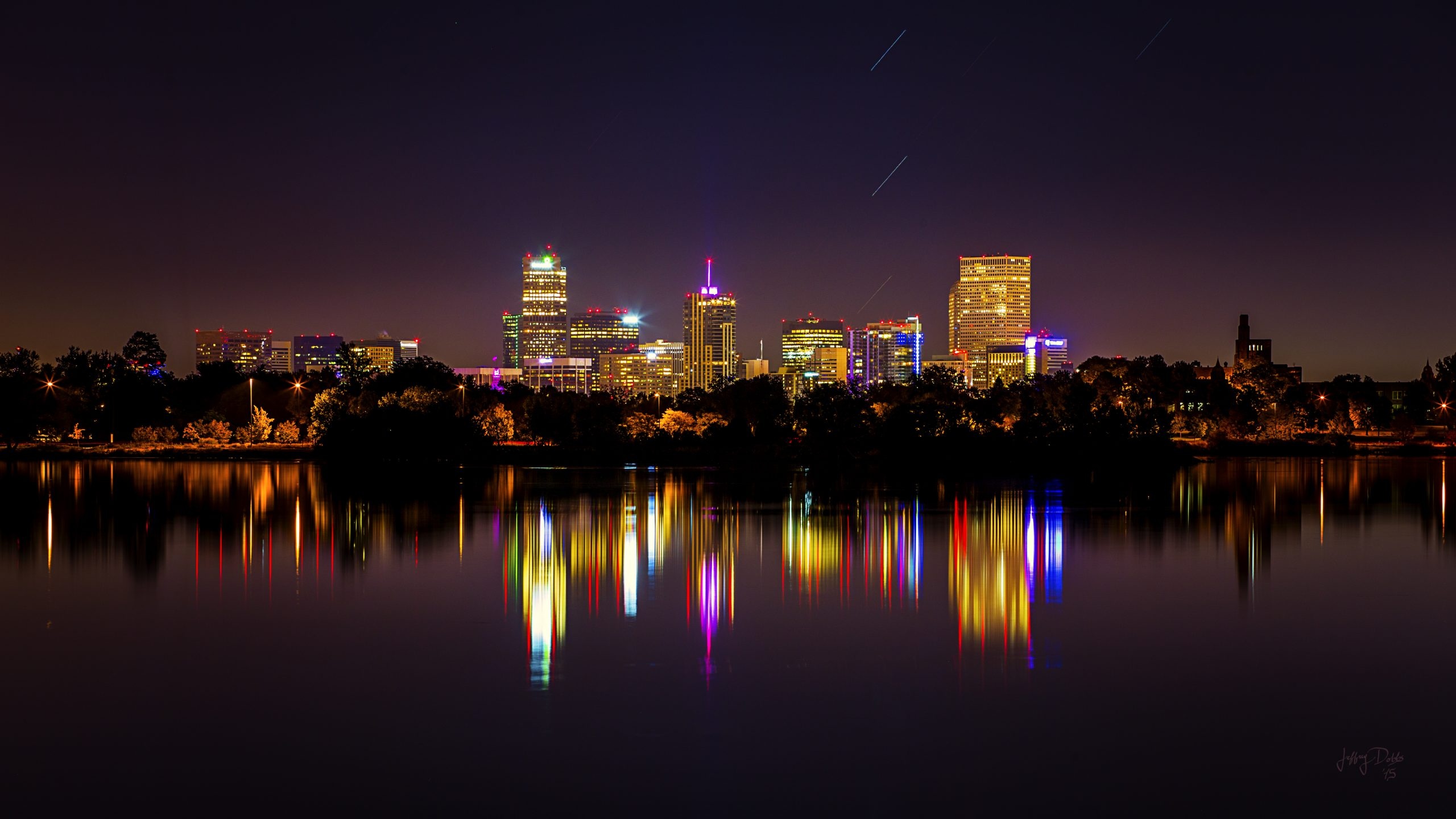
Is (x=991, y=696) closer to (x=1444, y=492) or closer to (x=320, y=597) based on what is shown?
(x=320, y=597)

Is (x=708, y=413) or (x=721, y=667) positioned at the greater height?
(x=708, y=413)

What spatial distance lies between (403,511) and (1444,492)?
39.3 m

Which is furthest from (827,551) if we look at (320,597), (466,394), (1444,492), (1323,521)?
(466,394)

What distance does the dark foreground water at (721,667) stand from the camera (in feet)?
41.7
